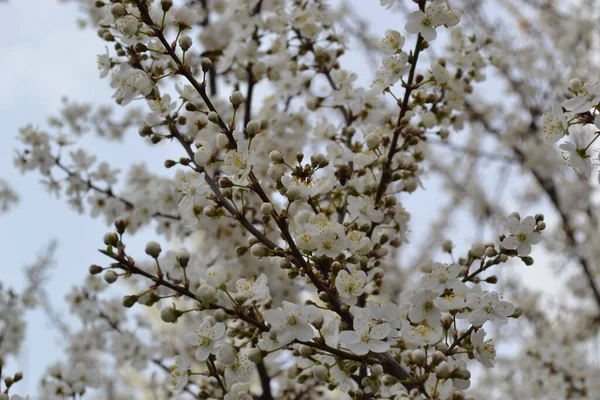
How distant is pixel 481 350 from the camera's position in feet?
5.61

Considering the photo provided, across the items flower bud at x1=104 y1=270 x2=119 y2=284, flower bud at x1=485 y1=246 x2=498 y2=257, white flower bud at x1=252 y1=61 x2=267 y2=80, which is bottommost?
flower bud at x1=104 y1=270 x2=119 y2=284

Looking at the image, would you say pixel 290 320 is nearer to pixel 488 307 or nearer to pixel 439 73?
pixel 488 307

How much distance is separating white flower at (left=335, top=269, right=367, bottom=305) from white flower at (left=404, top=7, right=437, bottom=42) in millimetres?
841

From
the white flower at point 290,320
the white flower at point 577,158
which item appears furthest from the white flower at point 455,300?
the white flower at point 577,158

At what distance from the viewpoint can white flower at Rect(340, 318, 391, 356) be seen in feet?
5.23

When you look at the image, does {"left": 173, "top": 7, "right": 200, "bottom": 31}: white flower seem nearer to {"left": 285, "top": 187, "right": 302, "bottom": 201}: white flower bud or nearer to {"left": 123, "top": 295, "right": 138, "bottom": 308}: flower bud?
{"left": 285, "top": 187, "right": 302, "bottom": 201}: white flower bud

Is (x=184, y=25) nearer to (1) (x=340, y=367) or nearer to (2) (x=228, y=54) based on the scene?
(2) (x=228, y=54)

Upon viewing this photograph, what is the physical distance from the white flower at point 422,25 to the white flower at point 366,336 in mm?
977

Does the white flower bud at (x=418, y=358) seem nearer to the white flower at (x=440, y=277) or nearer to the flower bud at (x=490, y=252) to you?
the white flower at (x=440, y=277)

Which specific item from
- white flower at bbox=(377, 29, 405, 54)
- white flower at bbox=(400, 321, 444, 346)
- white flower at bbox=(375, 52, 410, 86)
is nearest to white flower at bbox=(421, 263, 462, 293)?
white flower at bbox=(400, 321, 444, 346)

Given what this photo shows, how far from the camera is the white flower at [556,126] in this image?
1.65 m

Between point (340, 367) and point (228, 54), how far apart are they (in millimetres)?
1990

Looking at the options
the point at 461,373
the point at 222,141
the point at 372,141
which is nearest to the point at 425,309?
the point at 461,373

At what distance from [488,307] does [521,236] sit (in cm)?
33
